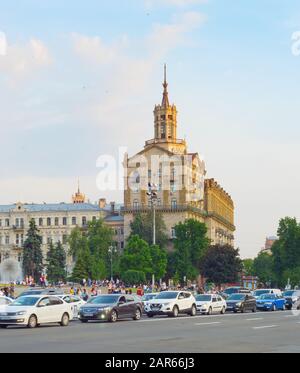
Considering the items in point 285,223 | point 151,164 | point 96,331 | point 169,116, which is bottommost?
point 96,331

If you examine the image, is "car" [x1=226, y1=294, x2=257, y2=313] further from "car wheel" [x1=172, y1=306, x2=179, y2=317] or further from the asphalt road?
the asphalt road

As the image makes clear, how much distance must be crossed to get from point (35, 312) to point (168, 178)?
108 meters

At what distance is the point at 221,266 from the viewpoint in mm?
118375

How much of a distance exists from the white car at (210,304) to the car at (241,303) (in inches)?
57.8

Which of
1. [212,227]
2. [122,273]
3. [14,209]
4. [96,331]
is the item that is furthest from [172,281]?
[96,331]

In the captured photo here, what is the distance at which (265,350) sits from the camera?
2036 cm

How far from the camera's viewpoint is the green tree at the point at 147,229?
13200 cm

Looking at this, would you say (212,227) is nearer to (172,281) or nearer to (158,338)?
(172,281)

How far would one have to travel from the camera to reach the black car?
35.4 metres

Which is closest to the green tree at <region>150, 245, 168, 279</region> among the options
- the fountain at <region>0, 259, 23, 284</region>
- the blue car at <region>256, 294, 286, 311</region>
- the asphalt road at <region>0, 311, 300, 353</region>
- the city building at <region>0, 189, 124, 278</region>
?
the fountain at <region>0, 259, 23, 284</region>

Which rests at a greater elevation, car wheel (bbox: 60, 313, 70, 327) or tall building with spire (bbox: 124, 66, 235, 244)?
tall building with spire (bbox: 124, 66, 235, 244)

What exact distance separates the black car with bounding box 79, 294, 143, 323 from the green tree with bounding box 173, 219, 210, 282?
87.4 meters
